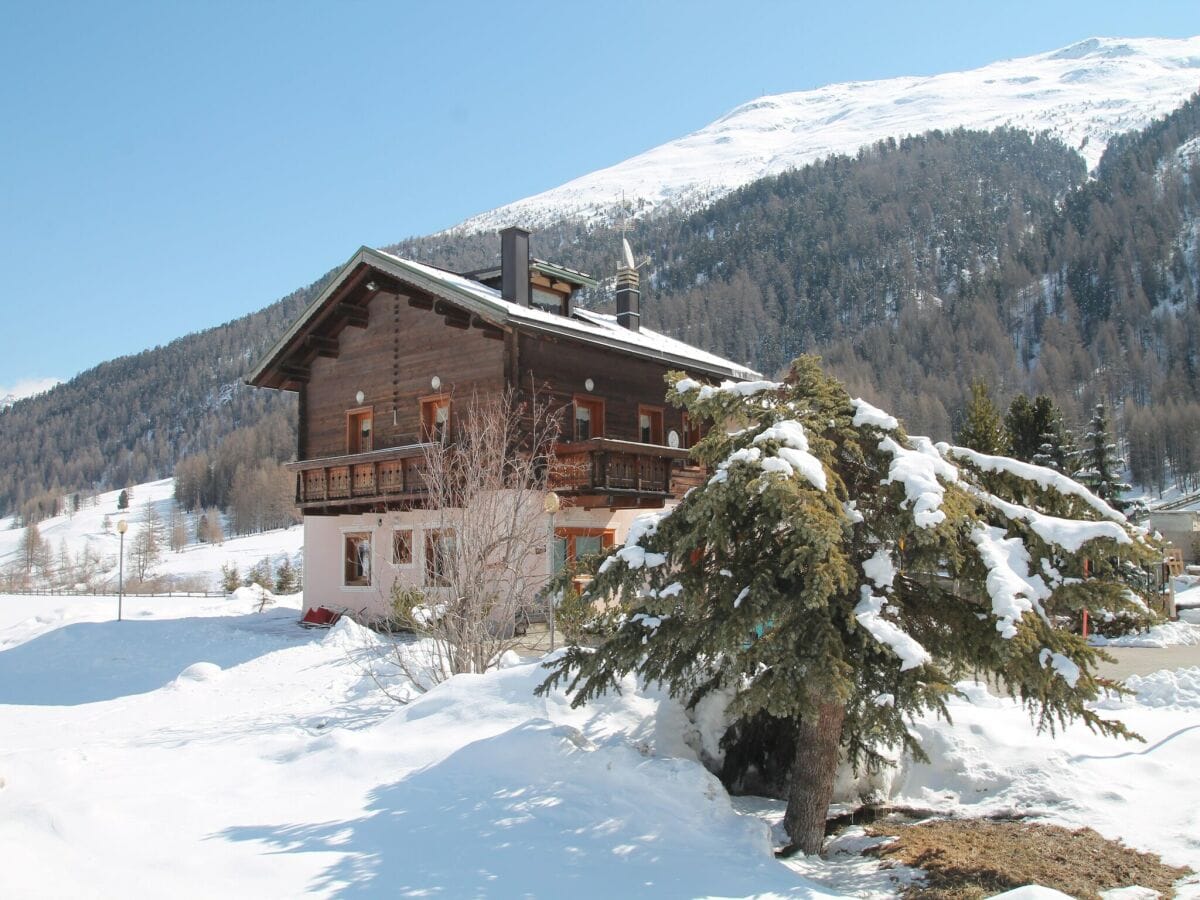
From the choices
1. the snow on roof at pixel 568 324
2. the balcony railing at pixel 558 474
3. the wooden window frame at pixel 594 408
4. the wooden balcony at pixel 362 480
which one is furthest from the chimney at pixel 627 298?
the wooden balcony at pixel 362 480

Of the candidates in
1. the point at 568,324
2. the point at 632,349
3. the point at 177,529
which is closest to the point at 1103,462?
the point at 632,349

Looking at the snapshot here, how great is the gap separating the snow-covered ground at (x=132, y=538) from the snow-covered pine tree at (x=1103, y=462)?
4016 cm

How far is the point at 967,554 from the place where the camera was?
7.23 metres

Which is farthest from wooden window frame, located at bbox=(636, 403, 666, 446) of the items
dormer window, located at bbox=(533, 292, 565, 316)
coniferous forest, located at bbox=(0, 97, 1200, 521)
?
coniferous forest, located at bbox=(0, 97, 1200, 521)

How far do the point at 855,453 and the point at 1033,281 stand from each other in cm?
14845

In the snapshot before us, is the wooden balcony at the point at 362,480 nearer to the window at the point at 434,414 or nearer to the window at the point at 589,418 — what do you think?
the window at the point at 434,414

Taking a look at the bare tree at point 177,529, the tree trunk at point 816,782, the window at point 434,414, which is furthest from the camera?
the bare tree at point 177,529

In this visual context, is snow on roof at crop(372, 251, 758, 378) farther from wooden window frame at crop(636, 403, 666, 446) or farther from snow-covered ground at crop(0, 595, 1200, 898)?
snow-covered ground at crop(0, 595, 1200, 898)

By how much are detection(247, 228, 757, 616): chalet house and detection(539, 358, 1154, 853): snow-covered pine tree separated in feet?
36.4

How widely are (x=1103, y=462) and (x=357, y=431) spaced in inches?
959

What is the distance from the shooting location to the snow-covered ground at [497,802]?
6.19 m

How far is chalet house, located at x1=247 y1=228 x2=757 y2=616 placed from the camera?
20203mm

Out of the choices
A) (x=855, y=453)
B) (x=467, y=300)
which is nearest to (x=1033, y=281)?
(x=467, y=300)

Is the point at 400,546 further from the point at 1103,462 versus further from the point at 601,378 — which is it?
the point at 1103,462
